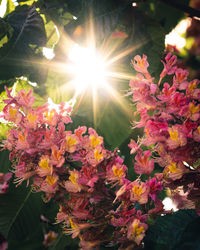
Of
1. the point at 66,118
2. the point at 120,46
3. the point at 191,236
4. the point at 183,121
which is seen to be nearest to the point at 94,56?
the point at 120,46

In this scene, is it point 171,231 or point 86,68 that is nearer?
point 171,231

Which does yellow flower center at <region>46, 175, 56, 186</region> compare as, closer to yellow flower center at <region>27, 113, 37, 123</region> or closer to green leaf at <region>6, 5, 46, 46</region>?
yellow flower center at <region>27, 113, 37, 123</region>

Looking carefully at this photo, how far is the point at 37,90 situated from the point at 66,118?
0.65ft

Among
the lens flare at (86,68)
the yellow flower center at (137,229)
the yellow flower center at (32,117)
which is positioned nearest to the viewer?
the yellow flower center at (137,229)

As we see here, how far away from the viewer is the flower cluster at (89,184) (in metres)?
0.78

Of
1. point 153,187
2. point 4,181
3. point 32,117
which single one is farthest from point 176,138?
point 4,181

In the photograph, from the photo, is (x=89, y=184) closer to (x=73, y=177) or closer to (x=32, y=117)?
(x=73, y=177)

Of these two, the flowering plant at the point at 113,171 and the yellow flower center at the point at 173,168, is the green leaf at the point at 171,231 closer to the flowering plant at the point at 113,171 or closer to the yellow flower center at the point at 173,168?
the flowering plant at the point at 113,171

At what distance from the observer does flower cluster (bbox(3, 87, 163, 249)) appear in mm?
776

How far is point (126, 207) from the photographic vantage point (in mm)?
788

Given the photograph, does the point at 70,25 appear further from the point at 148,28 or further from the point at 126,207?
the point at 126,207

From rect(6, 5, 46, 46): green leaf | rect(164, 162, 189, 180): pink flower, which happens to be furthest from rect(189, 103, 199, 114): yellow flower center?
rect(6, 5, 46, 46): green leaf

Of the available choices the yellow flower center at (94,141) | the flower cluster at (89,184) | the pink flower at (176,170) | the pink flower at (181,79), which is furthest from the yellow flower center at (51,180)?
the pink flower at (181,79)

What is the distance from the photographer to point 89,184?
77 cm
